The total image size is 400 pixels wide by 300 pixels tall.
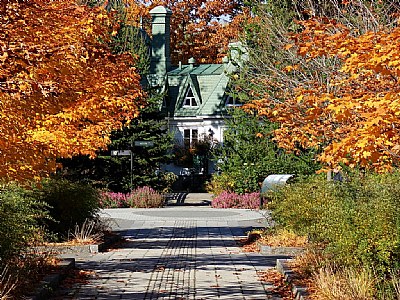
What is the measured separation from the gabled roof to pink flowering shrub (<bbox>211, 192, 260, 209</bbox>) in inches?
647

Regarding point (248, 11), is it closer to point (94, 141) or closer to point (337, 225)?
point (94, 141)

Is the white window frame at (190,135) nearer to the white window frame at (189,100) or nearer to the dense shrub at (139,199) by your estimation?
the white window frame at (189,100)

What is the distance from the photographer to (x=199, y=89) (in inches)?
2116

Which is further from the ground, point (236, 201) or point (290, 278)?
point (290, 278)

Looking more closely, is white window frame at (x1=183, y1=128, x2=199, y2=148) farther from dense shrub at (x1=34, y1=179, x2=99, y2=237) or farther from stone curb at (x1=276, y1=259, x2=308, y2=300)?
stone curb at (x1=276, y1=259, x2=308, y2=300)

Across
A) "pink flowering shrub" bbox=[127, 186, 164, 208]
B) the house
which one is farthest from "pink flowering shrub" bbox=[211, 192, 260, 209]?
the house

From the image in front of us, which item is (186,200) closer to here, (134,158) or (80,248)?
(134,158)

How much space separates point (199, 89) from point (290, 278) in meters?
42.4

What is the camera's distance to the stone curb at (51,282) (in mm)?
10242

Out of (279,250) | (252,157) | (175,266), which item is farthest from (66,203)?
(252,157)

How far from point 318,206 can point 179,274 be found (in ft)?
9.77

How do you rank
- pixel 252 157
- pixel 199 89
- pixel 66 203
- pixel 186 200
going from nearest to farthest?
pixel 66 203 < pixel 252 157 < pixel 186 200 < pixel 199 89

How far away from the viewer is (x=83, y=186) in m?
18.4

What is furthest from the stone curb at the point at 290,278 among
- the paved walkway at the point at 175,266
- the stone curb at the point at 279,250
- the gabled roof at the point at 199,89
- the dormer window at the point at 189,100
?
the dormer window at the point at 189,100
